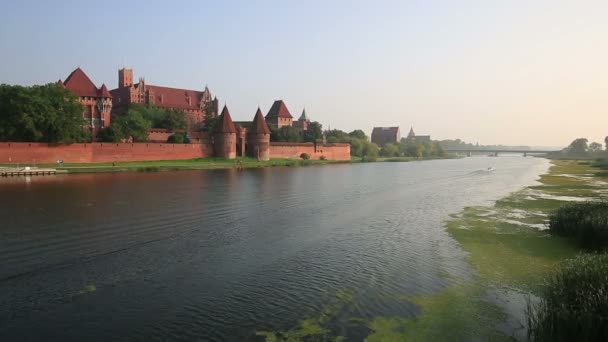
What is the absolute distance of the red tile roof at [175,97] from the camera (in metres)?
71.7

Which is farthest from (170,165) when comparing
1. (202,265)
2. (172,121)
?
(202,265)

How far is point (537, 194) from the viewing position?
23750 millimetres

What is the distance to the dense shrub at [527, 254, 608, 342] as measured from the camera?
5062 mm

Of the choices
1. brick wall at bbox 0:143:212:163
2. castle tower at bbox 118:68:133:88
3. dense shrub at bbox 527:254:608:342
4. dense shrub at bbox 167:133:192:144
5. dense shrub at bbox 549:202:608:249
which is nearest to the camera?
dense shrub at bbox 527:254:608:342

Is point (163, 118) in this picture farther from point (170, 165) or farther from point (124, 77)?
point (124, 77)

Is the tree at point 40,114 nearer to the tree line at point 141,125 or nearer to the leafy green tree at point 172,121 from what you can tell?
the tree line at point 141,125

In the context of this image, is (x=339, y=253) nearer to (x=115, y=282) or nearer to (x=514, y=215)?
(x=115, y=282)

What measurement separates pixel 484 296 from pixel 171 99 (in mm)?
71427

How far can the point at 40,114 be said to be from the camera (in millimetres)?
37812

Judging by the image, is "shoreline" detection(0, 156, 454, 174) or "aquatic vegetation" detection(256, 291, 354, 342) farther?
"shoreline" detection(0, 156, 454, 174)

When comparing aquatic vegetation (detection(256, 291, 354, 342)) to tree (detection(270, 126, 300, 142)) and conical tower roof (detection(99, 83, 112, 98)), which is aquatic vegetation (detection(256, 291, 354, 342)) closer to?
conical tower roof (detection(99, 83, 112, 98))

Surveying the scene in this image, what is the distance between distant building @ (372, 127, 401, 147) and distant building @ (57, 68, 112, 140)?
8832 cm

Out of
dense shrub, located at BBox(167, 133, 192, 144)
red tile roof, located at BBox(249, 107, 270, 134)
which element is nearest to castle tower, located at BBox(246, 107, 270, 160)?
red tile roof, located at BBox(249, 107, 270, 134)

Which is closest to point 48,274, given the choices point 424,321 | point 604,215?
point 424,321
